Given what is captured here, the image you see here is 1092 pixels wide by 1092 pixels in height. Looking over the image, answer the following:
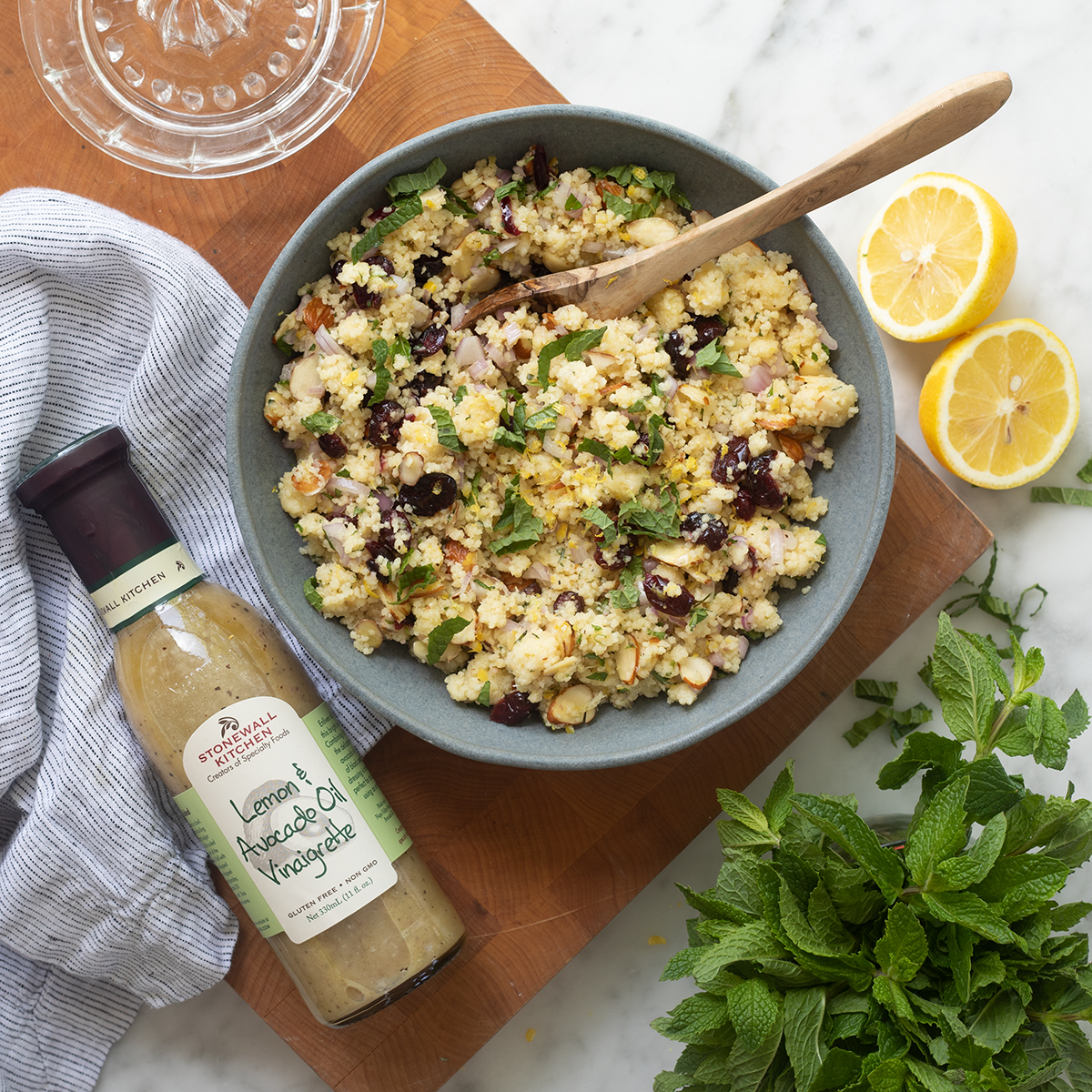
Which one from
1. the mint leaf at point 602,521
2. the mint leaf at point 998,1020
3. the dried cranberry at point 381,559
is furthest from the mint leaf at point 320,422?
the mint leaf at point 998,1020

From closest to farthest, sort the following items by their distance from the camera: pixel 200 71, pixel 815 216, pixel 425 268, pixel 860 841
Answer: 1. pixel 860 841
2. pixel 425 268
3. pixel 200 71
4. pixel 815 216

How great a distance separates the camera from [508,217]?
176 centimetres

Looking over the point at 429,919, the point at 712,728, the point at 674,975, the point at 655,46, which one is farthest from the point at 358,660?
the point at 655,46

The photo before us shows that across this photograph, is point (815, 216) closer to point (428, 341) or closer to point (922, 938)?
point (428, 341)

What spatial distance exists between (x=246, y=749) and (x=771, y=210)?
51.1 inches

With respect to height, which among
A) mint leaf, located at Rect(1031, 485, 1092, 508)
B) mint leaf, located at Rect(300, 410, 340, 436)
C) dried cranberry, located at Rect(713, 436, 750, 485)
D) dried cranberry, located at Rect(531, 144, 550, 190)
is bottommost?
mint leaf, located at Rect(1031, 485, 1092, 508)

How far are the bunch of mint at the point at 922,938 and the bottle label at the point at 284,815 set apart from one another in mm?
589

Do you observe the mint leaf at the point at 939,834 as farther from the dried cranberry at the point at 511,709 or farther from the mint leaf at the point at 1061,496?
the mint leaf at the point at 1061,496

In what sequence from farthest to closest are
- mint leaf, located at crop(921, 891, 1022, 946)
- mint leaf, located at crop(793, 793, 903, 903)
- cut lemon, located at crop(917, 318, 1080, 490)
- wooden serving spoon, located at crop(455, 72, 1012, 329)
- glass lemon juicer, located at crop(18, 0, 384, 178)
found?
1. cut lemon, located at crop(917, 318, 1080, 490)
2. glass lemon juicer, located at crop(18, 0, 384, 178)
3. wooden serving spoon, located at crop(455, 72, 1012, 329)
4. mint leaf, located at crop(793, 793, 903, 903)
5. mint leaf, located at crop(921, 891, 1022, 946)

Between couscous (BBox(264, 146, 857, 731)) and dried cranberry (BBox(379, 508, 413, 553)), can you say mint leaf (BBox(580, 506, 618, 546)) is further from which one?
dried cranberry (BBox(379, 508, 413, 553))

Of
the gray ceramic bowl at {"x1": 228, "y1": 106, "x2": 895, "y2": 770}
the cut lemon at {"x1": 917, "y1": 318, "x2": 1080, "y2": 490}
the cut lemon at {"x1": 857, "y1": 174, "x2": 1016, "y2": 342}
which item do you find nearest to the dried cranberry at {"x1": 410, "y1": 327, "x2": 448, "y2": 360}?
the gray ceramic bowl at {"x1": 228, "y1": 106, "x2": 895, "y2": 770}

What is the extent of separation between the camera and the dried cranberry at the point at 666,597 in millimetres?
1722

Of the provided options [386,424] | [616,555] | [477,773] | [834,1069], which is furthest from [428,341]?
[834,1069]

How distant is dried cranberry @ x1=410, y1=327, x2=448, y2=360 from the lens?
5.79 ft
